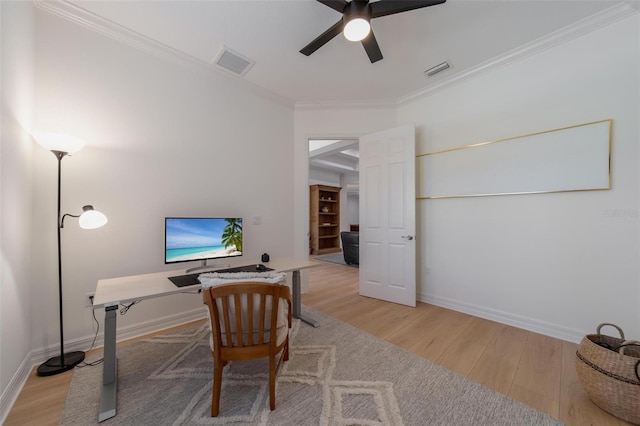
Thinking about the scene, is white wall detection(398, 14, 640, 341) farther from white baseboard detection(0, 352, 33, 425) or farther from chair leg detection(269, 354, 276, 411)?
white baseboard detection(0, 352, 33, 425)

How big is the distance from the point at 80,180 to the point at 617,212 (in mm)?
4454

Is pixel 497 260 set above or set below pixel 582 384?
above

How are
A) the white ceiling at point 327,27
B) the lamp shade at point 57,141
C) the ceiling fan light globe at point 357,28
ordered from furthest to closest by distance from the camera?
1. the white ceiling at point 327,27
2. the ceiling fan light globe at point 357,28
3. the lamp shade at point 57,141

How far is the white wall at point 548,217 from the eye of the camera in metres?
1.98

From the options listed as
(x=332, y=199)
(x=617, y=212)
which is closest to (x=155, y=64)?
(x=617, y=212)

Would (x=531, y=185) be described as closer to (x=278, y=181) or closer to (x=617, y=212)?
(x=617, y=212)

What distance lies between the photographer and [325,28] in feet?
7.13

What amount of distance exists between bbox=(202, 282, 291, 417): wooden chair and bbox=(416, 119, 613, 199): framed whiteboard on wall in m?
2.53

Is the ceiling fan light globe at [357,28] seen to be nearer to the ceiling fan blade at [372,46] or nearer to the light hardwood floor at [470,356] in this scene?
the ceiling fan blade at [372,46]

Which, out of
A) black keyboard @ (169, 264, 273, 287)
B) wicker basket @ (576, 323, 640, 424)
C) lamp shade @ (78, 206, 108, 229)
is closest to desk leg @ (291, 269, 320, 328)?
black keyboard @ (169, 264, 273, 287)

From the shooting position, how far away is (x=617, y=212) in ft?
6.59

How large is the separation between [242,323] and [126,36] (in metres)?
2.70

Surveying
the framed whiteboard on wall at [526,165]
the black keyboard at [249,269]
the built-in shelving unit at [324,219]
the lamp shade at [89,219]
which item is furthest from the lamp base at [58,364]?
the built-in shelving unit at [324,219]

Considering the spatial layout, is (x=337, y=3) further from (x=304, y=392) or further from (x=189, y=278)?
(x=304, y=392)
